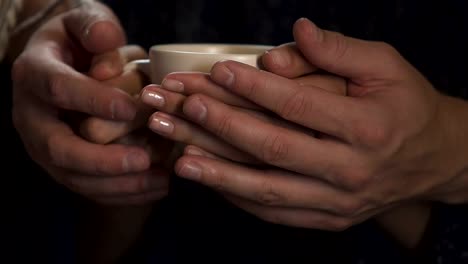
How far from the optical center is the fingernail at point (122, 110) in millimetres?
477

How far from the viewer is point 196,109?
42 cm

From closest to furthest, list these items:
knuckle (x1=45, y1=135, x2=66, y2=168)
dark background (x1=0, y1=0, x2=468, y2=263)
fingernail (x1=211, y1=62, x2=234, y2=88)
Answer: fingernail (x1=211, y1=62, x2=234, y2=88) → knuckle (x1=45, y1=135, x2=66, y2=168) → dark background (x1=0, y1=0, x2=468, y2=263)

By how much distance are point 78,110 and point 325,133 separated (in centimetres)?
24

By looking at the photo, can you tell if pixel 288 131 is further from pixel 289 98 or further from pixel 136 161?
pixel 136 161

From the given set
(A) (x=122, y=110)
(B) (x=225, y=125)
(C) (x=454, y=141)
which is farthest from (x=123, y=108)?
(C) (x=454, y=141)

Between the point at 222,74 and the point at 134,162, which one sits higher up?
the point at 222,74

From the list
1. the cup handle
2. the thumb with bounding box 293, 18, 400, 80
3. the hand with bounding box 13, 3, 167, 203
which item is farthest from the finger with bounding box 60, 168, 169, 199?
the thumb with bounding box 293, 18, 400, 80

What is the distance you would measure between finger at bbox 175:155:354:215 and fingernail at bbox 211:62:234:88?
0.07 metres

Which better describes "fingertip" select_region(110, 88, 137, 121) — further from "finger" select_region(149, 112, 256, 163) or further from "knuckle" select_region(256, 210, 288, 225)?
"knuckle" select_region(256, 210, 288, 225)

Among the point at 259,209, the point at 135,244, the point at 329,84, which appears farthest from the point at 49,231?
the point at 329,84

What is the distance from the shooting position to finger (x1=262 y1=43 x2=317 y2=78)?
0.43 meters

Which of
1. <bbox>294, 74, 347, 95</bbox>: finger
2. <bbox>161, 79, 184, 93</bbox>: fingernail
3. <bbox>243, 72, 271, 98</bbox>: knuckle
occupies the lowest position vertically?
<bbox>161, 79, 184, 93</bbox>: fingernail

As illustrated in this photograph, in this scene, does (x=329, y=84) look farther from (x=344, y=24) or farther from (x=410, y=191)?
(x=344, y=24)

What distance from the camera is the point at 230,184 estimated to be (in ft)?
1.45
